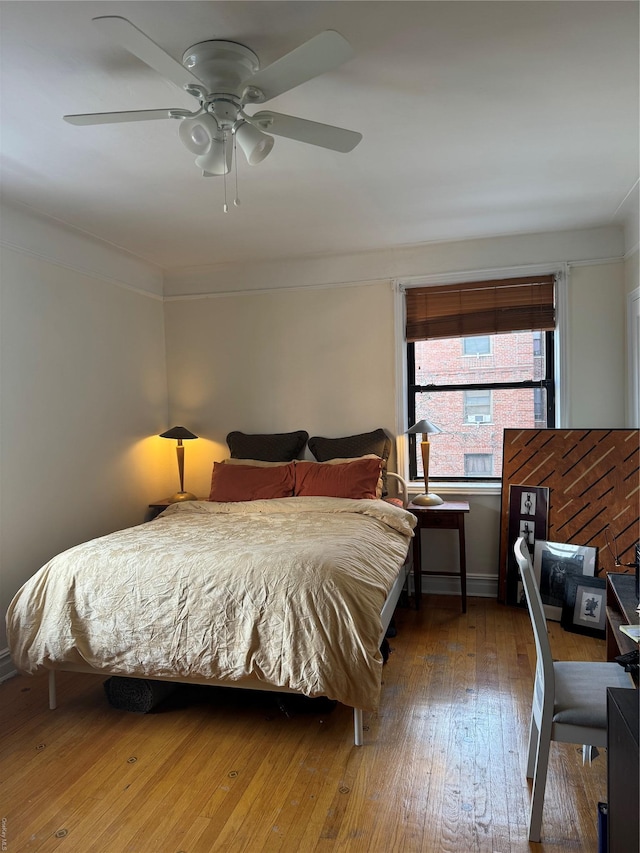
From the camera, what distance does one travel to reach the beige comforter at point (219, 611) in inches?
91.8

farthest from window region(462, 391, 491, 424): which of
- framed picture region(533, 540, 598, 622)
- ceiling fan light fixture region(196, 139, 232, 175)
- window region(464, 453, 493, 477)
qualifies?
ceiling fan light fixture region(196, 139, 232, 175)

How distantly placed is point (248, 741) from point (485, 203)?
321 cm

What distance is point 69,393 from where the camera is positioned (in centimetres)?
375

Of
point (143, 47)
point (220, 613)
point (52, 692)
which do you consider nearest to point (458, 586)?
point (220, 613)

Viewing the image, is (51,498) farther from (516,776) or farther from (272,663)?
(516,776)

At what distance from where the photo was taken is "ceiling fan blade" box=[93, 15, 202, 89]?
1.52m

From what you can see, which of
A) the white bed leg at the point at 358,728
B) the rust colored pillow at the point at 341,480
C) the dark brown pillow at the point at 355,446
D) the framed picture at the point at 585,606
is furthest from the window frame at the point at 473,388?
the white bed leg at the point at 358,728

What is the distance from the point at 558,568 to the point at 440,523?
31.5 inches

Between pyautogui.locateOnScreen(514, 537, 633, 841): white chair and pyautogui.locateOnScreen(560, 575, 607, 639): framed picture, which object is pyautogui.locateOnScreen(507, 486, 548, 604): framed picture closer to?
pyautogui.locateOnScreen(560, 575, 607, 639): framed picture

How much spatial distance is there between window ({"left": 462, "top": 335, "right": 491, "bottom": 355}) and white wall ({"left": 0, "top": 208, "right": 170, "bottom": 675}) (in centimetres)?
251

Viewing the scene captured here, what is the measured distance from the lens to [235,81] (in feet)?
6.74

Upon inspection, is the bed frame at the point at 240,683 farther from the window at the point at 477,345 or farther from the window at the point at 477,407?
the window at the point at 477,345

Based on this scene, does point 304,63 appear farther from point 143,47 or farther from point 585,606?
point 585,606

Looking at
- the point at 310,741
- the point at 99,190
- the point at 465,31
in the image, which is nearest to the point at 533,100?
the point at 465,31
